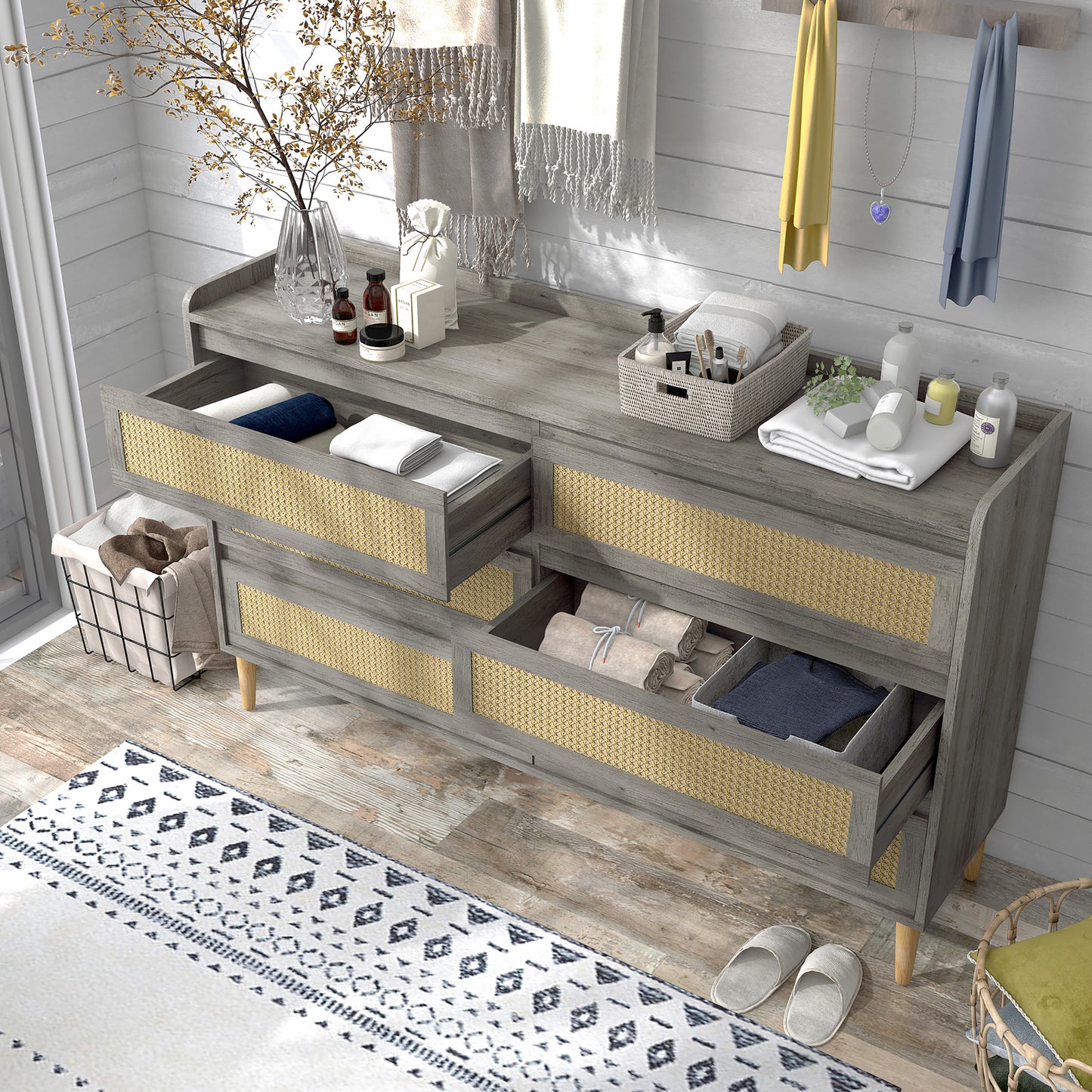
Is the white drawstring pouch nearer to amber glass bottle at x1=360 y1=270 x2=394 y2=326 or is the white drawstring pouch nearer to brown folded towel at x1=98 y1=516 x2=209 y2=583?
amber glass bottle at x1=360 y1=270 x2=394 y2=326

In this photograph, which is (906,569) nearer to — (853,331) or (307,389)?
(853,331)

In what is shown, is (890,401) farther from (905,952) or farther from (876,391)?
(905,952)

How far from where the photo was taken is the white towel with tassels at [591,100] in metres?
2.24

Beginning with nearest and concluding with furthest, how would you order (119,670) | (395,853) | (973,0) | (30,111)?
1. (973,0)
2. (395,853)
3. (30,111)
4. (119,670)

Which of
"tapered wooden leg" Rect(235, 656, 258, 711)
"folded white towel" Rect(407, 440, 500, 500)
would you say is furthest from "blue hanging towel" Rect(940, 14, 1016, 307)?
"tapered wooden leg" Rect(235, 656, 258, 711)

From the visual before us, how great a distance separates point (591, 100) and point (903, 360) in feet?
2.14

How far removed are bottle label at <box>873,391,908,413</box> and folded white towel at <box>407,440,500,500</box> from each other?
61cm

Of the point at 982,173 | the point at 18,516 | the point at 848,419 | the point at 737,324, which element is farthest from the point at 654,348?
the point at 18,516

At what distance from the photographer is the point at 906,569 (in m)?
2.02

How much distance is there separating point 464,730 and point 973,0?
139cm

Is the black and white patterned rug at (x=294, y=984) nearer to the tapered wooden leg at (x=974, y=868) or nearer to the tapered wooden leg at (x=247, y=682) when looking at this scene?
the tapered wooden leg at (x=247, y=682)

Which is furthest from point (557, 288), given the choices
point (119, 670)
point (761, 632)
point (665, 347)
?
point (119, 670)

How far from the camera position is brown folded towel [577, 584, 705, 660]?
7.71ft

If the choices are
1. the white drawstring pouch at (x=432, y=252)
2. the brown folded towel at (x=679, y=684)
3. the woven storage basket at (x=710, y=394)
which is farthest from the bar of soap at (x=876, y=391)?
the white drawstring pouch at (x=432, y=252)
